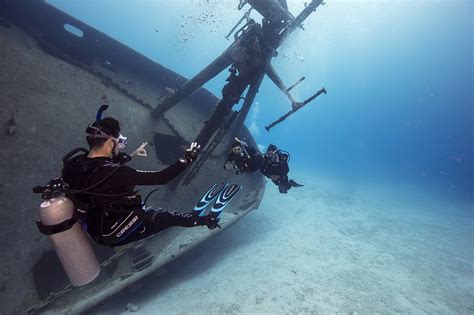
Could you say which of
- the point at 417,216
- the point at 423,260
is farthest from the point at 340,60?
the point at 423,260

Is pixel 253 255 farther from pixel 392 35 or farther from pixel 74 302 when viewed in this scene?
pixel 392 35

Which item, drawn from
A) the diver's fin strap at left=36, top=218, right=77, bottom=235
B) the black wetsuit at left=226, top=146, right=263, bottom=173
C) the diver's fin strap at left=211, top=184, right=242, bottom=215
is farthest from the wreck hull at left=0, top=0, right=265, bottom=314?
the diver's fin strap at left=36, top=218, right=77, bottom=235

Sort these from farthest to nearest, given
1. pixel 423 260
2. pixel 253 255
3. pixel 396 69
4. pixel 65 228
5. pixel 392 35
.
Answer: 1. pixel 396 69
2. pixel 392 35
3. pixel 423 260
4. pixel 253 255
5. pixel 65 228

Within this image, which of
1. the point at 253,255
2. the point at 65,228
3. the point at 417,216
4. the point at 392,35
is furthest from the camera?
the point at 392,35

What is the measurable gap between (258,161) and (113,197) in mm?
3730

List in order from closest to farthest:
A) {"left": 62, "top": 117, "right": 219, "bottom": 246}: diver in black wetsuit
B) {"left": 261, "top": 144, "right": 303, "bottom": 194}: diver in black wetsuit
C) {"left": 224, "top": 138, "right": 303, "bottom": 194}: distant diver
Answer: {"left": 62, "top": 117, "right": 219, "bottom": 246}: diver in black wetsuit < {"left": 224, "top": 138, "right": 303, "bottom": 194}: distant diver < {"left": 261, "top": 144, "right": 303, "bottom": 194}: diver in black wetsuit

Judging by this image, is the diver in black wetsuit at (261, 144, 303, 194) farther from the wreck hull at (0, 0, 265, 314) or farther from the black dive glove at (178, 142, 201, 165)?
the black dive glove at (178, 142, 201, 165)

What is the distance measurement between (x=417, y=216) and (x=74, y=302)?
20.1 m

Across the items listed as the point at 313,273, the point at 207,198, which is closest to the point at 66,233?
the point at 207,198

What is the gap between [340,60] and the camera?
13325 centimetres

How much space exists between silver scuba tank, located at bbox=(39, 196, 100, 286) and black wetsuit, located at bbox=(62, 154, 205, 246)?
0.16m

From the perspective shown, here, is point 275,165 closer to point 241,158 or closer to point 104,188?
point 241,158

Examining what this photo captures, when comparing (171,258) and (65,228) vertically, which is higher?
(65,228)

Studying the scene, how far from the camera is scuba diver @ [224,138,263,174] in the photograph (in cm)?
563
